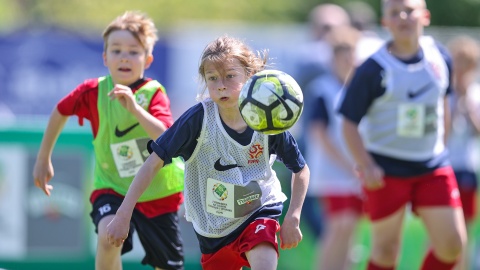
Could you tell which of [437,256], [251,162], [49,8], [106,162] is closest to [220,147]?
[251,162]

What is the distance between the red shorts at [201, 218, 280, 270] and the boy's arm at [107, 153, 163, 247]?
0.70 meters

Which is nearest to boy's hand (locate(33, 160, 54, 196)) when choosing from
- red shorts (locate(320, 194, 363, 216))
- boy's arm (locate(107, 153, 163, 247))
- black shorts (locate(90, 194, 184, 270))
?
black shorts (locate(90, 194, 184, 270))

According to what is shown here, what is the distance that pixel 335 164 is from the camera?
435 inches

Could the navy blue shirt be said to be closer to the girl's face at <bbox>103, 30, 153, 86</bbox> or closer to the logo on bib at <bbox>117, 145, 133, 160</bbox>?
the logo on bib at <bbox>117, 145, 133, 160</bbox>

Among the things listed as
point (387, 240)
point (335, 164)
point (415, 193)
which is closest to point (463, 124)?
point (335, 164)

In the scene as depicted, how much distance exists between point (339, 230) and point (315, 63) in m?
3.88

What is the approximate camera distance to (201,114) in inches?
240

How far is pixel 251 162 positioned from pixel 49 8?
68.3 ft

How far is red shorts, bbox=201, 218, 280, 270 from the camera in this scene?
6.04 m

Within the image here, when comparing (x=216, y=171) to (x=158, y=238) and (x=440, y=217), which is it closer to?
(x=158, y=238)

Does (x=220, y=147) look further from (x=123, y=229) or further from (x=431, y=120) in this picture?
(x=431, y=120)

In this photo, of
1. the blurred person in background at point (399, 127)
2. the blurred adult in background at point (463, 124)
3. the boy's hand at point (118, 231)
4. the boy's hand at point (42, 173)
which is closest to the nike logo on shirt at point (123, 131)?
the boy's hand at point (42, 173)

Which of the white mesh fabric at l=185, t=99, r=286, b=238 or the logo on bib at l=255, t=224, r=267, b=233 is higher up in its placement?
the white mesh fabric at l=185, t=99, r=286, b=238

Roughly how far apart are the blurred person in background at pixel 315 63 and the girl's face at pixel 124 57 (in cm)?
441
